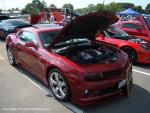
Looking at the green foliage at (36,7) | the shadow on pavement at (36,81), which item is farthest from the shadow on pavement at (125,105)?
the green foliage at (36,7)

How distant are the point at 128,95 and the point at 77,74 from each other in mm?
1334

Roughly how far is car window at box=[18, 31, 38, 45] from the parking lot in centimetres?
103

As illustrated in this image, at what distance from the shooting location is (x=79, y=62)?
4605 millimetres

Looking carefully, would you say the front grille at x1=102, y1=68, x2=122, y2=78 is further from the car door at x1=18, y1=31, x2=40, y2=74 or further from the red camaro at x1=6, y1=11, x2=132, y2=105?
the car door at x1=18, y1=31, x2=40, y2=74

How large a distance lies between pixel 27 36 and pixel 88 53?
2.01 metres

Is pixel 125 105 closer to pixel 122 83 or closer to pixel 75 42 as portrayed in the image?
pixel 122 83

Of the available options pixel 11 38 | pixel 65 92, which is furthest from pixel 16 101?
pixel 11 38

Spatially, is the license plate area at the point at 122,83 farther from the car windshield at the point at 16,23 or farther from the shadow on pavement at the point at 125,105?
the car windshield at the point at 16,23

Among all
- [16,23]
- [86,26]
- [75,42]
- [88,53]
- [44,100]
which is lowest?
[44,100]

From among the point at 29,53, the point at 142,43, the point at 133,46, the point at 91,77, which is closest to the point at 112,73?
the point at 91,77

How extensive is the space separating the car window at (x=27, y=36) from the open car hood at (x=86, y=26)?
0.91 metres

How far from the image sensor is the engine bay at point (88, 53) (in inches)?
187

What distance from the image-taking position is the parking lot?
4.52 metres

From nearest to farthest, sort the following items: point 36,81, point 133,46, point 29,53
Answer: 1. point 29,53
2. point 36,81
3. point 133,46
